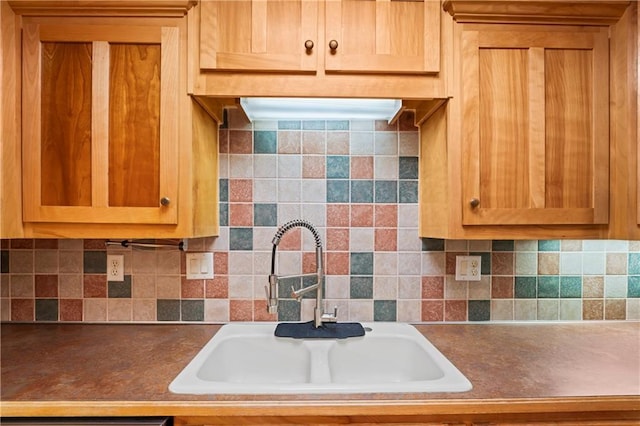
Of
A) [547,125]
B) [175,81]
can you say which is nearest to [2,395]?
[175,81]

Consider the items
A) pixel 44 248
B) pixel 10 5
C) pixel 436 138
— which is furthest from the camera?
pixel 44 248

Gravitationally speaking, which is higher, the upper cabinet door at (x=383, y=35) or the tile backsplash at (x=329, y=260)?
the upper cabinet door at (x=383, y=35)

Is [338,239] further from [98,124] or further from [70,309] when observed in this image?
[70,309]

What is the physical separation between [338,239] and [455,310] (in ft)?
1.87

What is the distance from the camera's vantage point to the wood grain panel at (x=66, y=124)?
3.94 ft

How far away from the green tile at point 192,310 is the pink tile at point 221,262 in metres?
0.15

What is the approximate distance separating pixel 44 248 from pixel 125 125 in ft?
2.42

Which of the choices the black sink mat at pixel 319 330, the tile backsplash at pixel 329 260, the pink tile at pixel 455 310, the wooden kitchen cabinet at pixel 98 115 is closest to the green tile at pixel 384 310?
the tile backsplash at pixel 329 260

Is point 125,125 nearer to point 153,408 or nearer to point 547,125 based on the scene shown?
point 153,408

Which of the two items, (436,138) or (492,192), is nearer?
(492,192)

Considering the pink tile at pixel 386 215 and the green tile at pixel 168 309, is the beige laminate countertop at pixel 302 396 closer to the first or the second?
the green tile at pixel 168 309

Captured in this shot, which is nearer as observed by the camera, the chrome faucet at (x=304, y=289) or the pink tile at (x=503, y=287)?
the chrome faucet at (x=304, y=289)

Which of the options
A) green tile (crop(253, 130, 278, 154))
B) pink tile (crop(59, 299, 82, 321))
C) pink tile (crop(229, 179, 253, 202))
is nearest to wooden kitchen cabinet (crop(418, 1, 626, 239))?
green tile (crop(253, 130, 278, 154))

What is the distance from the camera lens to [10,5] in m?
1.19
